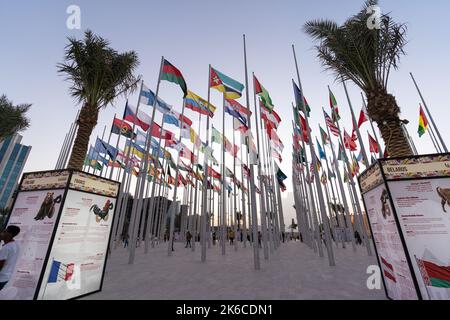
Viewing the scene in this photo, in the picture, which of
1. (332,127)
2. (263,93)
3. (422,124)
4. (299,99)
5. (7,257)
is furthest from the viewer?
(332,127)

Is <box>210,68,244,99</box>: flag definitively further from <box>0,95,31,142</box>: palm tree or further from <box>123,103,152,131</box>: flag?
<box>0,95,31,142</box>: palm tree

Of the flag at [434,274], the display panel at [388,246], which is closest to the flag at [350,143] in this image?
the display panel at [388,246]

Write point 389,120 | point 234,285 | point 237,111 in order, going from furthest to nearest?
point 237,111
point 389,120
point 234,285

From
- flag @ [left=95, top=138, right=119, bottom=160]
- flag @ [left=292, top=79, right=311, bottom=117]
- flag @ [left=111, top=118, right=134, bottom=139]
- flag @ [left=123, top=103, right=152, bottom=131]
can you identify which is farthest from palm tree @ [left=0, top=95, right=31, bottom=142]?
flag @ [left=292, top=79, right=311, bottom=117]

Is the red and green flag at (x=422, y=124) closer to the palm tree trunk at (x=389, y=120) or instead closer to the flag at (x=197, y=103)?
the palm tree trunk at (x=389, y=120)

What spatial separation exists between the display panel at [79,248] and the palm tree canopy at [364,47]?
36.8 ft

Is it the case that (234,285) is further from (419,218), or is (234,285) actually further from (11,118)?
(11,118)

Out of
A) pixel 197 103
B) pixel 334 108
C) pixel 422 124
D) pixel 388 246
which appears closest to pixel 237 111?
pixel 197 103

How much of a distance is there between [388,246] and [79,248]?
7886 mm

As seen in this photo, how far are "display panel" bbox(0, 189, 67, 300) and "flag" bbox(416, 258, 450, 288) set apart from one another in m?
8.19

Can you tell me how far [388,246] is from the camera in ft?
15.6

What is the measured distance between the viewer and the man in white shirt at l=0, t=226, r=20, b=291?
4.49m
